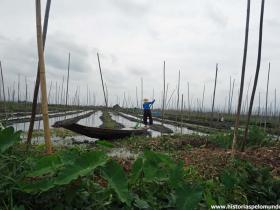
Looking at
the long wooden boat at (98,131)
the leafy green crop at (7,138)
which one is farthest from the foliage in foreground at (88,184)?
the long wooden boat at (98,131)

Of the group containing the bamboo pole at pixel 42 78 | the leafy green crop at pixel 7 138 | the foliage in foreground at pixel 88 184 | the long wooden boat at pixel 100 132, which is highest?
the bamboo pole at pixel 42 78

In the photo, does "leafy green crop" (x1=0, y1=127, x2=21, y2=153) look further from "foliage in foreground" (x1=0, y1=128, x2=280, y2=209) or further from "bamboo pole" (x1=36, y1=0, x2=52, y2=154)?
"bamboo pole" (x1=36, y1=0, x2=52, y2=154)

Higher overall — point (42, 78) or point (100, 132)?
point (42, 78)

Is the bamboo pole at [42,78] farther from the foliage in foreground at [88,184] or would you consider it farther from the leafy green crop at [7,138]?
the leafy green crop at [7,138]

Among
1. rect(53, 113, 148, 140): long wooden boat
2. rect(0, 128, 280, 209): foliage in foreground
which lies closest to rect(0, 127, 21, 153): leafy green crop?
rect(0, 128, 280, 209): foliage in foreground

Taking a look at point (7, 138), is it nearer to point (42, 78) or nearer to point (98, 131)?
point (42, 78)

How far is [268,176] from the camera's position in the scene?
8.21 feet

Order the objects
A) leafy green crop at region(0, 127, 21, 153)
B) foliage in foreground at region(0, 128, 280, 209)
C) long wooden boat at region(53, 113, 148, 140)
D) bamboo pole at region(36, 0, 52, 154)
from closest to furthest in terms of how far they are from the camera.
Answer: foliage in foreground at region(0, 128, 280, 209) → leafy green crop at region(0, 127, 21, 153) → bamboo pole at region(36, 0, 52, 154) → long wooden boat at region(53, 113, 148, 140)

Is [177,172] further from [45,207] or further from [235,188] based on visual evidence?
[45,207]

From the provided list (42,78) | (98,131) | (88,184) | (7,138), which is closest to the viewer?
(88,184)

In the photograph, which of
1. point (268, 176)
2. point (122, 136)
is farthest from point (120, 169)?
point (122, 136)

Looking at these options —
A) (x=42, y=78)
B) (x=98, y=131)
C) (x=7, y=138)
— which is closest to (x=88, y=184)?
(x=7, y=138)

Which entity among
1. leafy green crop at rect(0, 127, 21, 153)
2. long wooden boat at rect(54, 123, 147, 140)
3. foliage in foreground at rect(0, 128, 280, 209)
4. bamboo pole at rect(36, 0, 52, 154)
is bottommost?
long wooden boat at rect(54, 123, 147, 140)

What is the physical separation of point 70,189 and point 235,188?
1565 mm
